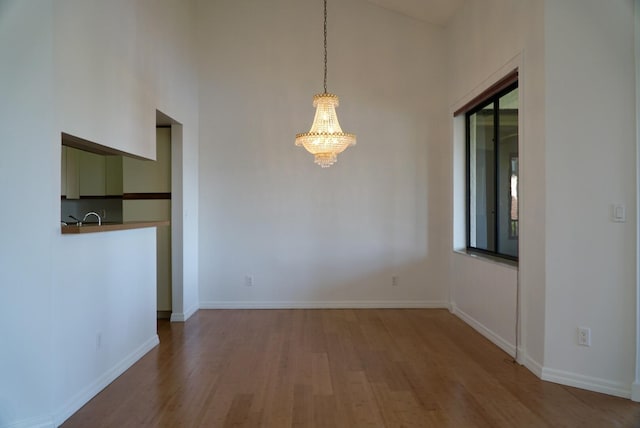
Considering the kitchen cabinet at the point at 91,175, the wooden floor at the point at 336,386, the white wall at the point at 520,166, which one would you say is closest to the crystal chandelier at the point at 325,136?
the white wall at the point at 520,166

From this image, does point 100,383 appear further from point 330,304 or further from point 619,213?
point 619,213

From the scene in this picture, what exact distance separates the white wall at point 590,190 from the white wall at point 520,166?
9 centimetres

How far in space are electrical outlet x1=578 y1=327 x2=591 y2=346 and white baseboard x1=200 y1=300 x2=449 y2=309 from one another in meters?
2.18

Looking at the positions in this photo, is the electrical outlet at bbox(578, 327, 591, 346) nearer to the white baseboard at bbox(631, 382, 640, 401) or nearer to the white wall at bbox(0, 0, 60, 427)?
the white baseboard at bbox(631, 382, 640, 401)

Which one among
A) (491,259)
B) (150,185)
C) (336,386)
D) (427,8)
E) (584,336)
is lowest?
(336,386)

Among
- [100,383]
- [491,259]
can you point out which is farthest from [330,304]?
[100,383]

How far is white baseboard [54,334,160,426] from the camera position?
228cm

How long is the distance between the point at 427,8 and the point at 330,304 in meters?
3.90

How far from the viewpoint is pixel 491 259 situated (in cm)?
382

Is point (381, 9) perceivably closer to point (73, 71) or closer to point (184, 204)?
point (184, 204)

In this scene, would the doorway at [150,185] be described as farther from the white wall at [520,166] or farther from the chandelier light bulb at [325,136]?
the white wall at [520,166]

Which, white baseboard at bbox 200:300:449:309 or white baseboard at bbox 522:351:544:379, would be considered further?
white baseboard at bbox 200:300:449:309

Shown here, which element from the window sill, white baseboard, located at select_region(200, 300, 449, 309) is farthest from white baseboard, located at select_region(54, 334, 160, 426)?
the window sill

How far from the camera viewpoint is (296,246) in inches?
193
